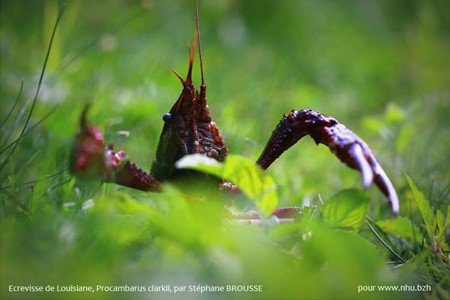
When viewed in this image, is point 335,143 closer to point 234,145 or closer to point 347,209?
point 347,209

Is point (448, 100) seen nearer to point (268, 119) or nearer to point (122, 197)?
point (268, 119)

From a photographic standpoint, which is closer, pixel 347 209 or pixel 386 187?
pixel 347 209

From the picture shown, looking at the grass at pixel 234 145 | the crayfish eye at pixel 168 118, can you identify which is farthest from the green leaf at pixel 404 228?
the crayfish eye at pixel 168 118

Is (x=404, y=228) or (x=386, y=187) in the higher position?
(x=386, y=187)

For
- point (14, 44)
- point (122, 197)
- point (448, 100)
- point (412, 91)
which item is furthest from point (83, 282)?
point (412, 91)

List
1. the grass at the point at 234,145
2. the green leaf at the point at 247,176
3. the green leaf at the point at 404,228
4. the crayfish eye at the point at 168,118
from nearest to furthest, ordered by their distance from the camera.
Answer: the grass at the point at 234,145 < the green leaf at the point at 247,176 < the green leaf at the point at 404,228 < the crayfish eye at the point at 168,118

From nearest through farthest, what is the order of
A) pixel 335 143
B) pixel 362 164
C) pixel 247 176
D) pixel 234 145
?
pixel 247 176, pixel 362 164, pixel 335 143, pixel 234 145

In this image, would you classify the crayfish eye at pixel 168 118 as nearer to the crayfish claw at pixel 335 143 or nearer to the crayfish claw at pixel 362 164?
the crayfish claw at pixel 335 143

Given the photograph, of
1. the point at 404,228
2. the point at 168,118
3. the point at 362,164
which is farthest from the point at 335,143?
the point at 168,118

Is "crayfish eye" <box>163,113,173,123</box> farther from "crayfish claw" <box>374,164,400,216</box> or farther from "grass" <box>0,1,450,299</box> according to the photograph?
"crayfish claw" <box>374,164,400,216</box>
